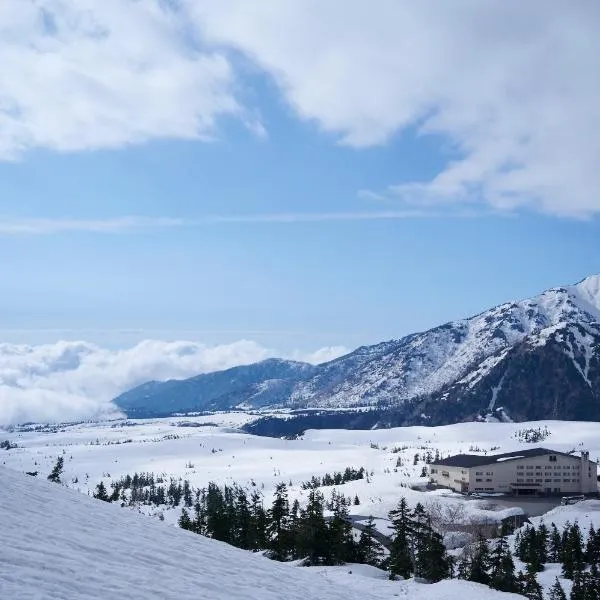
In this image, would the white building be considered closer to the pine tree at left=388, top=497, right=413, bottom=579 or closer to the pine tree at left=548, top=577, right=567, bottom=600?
the pine tree at left=548, top=577, right=567, bottom=600

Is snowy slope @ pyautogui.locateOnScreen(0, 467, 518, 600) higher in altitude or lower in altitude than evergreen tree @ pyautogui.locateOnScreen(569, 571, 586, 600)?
higher

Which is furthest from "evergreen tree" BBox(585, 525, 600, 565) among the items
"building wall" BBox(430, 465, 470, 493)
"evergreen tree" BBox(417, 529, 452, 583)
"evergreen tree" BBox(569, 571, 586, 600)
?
"building wall" BBox(430, 465, 470, 493)

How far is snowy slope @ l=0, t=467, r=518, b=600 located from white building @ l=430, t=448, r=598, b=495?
577 feet

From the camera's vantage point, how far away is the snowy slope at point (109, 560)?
14688 mm

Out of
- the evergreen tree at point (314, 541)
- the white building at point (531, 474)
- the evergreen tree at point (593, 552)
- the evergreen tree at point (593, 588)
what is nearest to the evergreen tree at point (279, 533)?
the evergreen tree at point (314, 541)

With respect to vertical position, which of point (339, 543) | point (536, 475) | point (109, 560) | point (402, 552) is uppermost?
point (109, 560)

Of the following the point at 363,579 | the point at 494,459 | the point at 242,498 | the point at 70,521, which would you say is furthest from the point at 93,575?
the point at 494,459

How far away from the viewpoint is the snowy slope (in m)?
14.7

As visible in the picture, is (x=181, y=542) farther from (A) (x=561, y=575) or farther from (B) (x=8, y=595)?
(A) (x=561, y=575)

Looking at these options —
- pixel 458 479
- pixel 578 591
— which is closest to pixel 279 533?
pixel 578 591

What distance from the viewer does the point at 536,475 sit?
192 m

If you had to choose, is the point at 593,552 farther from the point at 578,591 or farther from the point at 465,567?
the point at 578,591

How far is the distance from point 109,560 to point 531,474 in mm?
197201

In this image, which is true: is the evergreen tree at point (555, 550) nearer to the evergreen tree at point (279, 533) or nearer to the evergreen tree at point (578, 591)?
the evergreen tree at point (578, 591)
